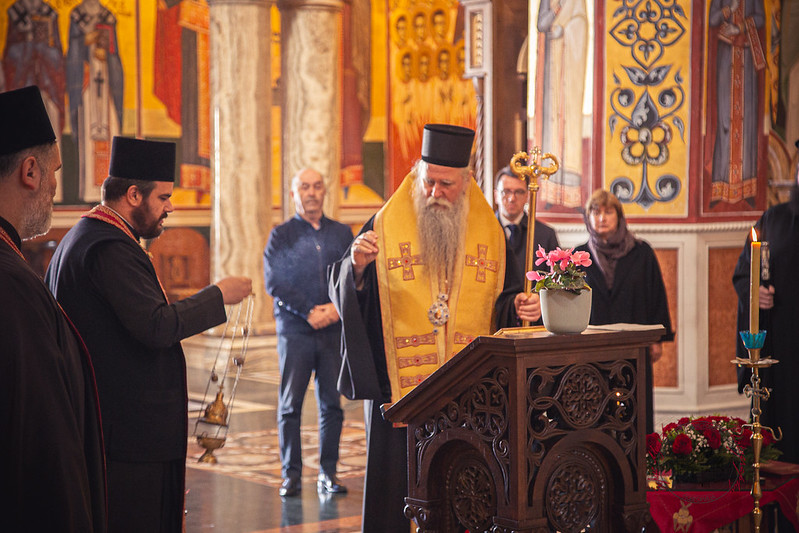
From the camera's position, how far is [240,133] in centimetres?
1076

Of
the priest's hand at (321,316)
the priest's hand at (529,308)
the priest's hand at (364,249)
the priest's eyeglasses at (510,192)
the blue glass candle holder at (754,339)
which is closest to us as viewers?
the blue glass candle holder at (754,339)

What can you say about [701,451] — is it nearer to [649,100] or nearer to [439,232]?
[439,232]

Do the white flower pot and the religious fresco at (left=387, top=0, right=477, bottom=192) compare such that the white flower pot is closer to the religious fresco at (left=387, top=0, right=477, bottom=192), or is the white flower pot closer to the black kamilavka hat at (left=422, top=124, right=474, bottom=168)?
the black kamilavka hat at (left=422, top=124, right=474, bottom=168)

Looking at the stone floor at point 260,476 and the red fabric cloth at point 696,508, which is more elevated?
the red fabric cloth at point 696,508

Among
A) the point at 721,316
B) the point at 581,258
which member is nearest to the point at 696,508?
the point at 581,258

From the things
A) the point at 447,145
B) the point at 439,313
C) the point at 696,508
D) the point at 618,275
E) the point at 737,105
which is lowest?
the point at 696,508

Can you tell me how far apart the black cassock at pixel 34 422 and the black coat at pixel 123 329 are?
1.18 metres

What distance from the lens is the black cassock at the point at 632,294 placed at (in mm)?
6180

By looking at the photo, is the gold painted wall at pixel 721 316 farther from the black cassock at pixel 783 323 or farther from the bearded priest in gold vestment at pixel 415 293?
the bearded priest in gold vestment at pixel 415 293

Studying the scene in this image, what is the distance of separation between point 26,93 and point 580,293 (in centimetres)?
164

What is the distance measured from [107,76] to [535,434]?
10.7 meters

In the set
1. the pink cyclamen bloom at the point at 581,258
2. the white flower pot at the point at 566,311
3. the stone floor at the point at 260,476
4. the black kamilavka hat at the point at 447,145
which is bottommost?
the stone floor at the point at 260,476

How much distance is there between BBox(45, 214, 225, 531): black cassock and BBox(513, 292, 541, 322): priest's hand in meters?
1.32

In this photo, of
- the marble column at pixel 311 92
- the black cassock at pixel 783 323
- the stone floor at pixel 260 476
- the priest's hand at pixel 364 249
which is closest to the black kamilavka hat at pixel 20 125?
the priest's hand at pixel 364 249
